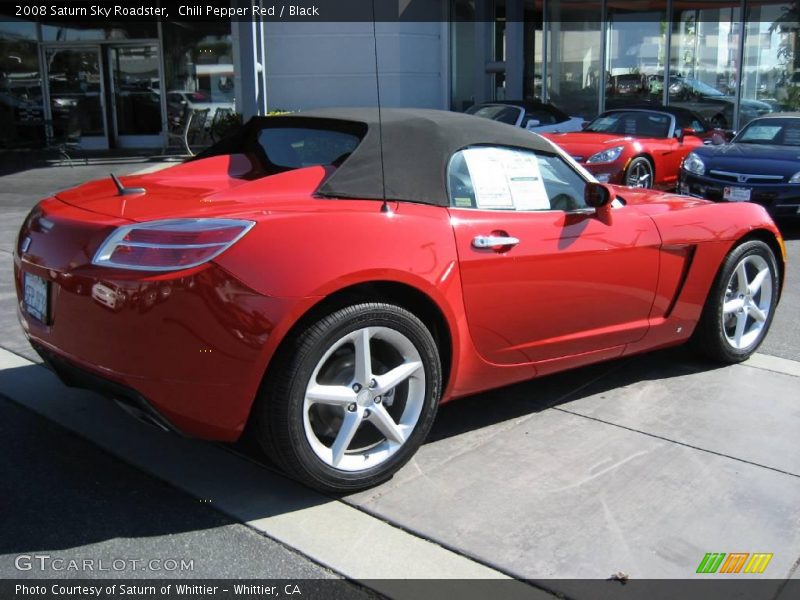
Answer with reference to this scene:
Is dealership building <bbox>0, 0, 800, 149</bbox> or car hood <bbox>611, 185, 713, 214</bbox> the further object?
dealership building <bbox>0, 0, 800, 149</bbox>

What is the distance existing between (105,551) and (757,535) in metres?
2.32

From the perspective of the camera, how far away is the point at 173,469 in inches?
140

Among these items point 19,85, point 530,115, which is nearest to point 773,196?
point 530,115

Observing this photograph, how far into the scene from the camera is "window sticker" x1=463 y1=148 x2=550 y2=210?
149 inches

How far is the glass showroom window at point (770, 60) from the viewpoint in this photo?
17125mm

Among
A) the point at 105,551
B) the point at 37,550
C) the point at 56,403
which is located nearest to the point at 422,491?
the point at 105,551

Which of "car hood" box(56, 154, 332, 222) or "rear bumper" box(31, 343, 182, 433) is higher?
"car hood" box(56, 154, 332, 222)

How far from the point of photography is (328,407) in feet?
11.1

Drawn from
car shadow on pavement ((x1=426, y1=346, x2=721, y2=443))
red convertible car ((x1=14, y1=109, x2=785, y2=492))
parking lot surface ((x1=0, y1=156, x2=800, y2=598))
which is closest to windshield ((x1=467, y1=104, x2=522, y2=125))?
car shadow on pavement ((x1=426, y1=346, x2=721, y2=443))

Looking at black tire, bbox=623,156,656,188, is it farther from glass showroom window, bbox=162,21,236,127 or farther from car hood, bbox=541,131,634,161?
glass showroom window, bbox=162,21,236,127

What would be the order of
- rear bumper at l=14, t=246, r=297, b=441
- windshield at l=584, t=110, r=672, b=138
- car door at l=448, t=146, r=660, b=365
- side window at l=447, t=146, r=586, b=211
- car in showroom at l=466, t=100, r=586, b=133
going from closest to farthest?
rear bumper at l=14, t=246, r=297, b=441
car door at l=448, t=146, r=660, b=365
side window at l=447, t=146, r=586, b=211
windshield at l=584, t=110, r=672, b=138
car in showroom at l=466, t=100, r=586, b=133

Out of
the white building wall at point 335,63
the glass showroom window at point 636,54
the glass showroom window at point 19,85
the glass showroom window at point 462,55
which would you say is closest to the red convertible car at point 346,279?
the glass showroom window at point 636,54

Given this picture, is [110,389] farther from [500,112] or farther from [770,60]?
[770,60]

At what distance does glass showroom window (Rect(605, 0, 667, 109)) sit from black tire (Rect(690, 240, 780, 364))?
15155mm
